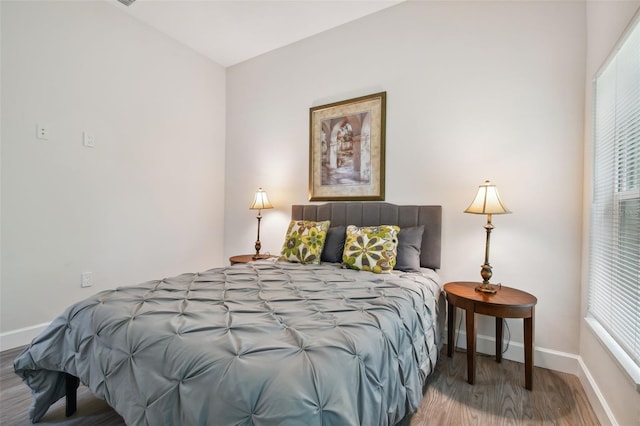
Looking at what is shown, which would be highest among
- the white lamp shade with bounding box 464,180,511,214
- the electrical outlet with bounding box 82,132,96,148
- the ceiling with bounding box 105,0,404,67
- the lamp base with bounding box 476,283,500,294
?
the ceiling with bounding box 105,0,404,67

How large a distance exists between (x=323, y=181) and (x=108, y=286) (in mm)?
2350

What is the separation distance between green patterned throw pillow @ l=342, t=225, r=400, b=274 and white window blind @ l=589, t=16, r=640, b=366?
3.92ft

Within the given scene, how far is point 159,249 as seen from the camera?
10.5 ft

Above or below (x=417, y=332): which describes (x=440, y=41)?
above

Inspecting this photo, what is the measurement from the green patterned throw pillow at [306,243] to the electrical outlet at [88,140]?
1.99 metres

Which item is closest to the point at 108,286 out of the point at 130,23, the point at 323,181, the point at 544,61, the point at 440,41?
the point at 323,181

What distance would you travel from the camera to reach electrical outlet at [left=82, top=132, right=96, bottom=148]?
259 centimetres

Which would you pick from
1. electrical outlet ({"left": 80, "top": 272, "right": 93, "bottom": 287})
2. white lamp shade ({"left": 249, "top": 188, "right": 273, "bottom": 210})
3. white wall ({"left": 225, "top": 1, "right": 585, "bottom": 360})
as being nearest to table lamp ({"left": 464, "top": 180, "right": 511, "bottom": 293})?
white wall ({"left": 225, "top": 1, "right": 585, "bottom": 360})

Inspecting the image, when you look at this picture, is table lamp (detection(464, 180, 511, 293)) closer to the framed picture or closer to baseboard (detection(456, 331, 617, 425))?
baseboard (detection(456, 331, 617, 425))

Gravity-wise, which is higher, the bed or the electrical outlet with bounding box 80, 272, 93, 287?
the bed

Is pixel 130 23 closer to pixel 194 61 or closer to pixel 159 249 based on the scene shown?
pixel 194 61

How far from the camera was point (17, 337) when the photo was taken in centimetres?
224

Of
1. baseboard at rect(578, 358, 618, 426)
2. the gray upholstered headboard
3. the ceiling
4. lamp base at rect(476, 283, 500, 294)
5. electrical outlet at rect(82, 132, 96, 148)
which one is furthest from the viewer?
the ceiling

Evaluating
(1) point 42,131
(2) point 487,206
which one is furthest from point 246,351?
(1) point 42,131
